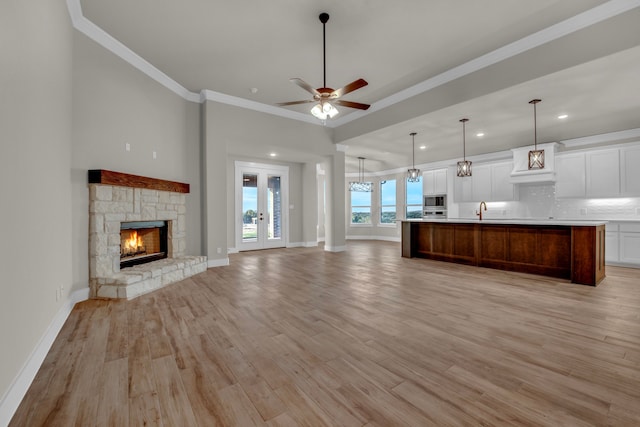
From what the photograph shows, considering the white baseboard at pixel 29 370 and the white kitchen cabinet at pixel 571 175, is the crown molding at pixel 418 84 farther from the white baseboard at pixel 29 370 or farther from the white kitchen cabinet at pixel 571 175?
the white kitchen cabinet at pixel 571 175

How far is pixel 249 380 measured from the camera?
1.81 m

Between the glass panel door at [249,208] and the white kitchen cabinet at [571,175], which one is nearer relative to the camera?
the white kitchen cabinet at [571,175]

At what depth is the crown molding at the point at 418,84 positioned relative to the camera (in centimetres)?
315

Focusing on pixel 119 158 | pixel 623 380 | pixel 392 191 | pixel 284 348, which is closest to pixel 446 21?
pixel 623 380

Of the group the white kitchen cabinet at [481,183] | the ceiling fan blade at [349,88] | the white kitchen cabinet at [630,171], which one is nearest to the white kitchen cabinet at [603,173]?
the white kitchen cabinet at [630,171]

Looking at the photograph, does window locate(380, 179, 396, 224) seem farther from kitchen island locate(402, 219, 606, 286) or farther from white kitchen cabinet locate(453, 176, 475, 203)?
kitchen island locate(402, 219, 606, 286)

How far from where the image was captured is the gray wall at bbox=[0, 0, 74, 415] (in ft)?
5.22

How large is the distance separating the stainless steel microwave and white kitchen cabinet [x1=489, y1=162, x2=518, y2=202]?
4.80 ft

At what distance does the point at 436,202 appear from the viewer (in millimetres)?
9508

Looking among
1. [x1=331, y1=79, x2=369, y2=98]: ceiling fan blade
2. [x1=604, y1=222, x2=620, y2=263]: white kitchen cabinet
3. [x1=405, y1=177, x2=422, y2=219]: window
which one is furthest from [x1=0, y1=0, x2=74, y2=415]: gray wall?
[x1=405, y1=177, x2=422, y2=219]: window

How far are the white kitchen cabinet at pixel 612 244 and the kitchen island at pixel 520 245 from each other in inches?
78.0

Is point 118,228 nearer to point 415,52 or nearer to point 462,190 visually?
point 415,52

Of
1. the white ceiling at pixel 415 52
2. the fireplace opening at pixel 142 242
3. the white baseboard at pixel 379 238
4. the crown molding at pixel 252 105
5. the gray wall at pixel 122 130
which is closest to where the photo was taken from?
the white ceiling at pixel 415 52

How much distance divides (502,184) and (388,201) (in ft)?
13.3
